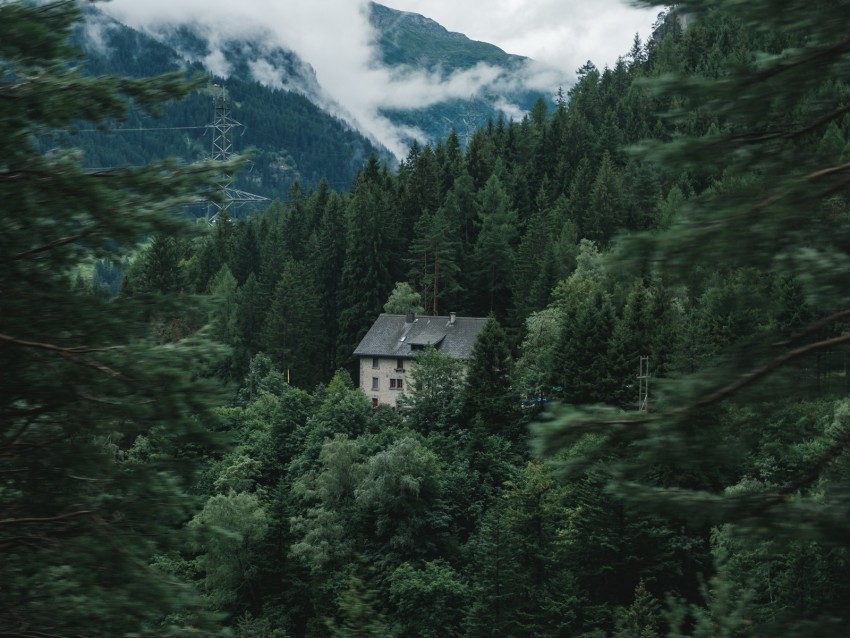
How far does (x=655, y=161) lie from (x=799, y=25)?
44.6 inches

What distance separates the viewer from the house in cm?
5866

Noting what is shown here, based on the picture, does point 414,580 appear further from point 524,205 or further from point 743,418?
point 524,205

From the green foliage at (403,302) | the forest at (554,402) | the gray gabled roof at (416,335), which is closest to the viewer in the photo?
the forest at (554,402)

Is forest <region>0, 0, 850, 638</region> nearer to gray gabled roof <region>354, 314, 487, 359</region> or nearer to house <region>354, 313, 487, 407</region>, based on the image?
gray gabled roof <region>354, 314, 487, 359</region>

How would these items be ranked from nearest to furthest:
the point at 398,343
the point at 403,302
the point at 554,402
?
the point at 554,402 → the point at 398,343 → the point at 403,302

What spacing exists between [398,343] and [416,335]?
55.7 inches

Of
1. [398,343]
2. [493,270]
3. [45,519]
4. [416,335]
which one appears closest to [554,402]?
[45,519]

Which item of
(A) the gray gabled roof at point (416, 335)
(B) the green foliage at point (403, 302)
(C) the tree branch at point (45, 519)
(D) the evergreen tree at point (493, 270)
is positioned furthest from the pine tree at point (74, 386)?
(D) the evergreen tree at point (493, 270)

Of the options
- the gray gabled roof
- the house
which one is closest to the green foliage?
the gray gabled roof

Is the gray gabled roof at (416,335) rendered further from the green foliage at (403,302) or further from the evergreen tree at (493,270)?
the evergreen tree at (493,270)

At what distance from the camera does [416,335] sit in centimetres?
5975

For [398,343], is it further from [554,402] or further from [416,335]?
[554,402]

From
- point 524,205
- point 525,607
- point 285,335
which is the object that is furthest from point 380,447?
point 524,205

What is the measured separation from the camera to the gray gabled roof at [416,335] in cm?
5803
